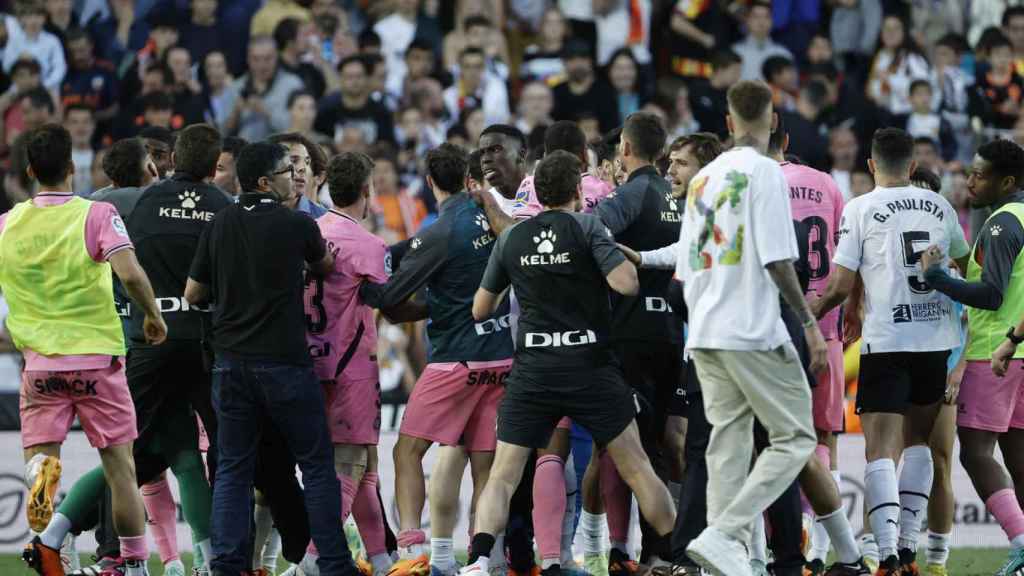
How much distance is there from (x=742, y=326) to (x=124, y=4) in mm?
13397

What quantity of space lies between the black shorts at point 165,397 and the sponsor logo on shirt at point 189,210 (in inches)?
29.2

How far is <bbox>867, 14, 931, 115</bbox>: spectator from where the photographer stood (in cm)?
1934

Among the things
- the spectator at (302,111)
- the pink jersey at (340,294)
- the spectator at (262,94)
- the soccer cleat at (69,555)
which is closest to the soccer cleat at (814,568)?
the pink jersey at (340,294)

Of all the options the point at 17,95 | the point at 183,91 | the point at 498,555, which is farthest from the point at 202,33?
the point at 498,555

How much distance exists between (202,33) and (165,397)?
388 inches

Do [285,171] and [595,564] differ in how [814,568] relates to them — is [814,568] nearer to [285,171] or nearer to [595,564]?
[595,564]

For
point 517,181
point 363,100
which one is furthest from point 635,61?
point 517,181

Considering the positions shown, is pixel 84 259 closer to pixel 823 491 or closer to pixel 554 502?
pixel 554 502

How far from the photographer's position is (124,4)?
64.4 feet

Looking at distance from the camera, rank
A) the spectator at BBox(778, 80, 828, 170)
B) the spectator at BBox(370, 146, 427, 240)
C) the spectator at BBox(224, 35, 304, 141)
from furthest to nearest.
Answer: the spectator at BBox(224, 35, 304, 141) → the spectator at BBox(778, 80, 828, 170) → the spectator at BBox(370, 146, 427, 240)

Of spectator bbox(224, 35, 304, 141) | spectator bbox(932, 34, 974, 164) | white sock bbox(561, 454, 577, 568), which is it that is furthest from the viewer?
spectator bbox(932, 34, 974, 164)

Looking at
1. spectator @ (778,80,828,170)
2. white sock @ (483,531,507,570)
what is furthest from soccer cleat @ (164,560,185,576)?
spectator @ (778,80,828,170)

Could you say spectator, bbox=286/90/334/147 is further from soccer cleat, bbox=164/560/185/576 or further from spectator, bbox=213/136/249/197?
soccer cleat, bbox=164/560/185/576

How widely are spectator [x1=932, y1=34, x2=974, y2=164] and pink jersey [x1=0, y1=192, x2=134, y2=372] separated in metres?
11.8
